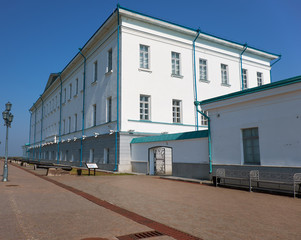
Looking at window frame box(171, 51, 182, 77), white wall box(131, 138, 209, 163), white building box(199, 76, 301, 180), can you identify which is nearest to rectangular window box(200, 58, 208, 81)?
window frame box(171, 51, 182, 77)

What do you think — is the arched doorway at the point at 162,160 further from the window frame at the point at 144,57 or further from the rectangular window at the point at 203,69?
the rectangular window at the point at 203,69

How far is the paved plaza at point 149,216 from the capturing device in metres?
5.16

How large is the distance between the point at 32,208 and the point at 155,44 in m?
18.7

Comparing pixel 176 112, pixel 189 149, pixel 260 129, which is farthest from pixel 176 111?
pixel 260 129

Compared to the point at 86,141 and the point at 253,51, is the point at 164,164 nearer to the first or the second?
the point at 86,141

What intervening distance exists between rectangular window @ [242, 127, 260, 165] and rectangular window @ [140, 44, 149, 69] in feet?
40.2

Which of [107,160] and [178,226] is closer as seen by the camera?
[178,226]

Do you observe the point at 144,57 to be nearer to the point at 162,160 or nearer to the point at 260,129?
the point at 162,160

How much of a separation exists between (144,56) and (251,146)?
13.5 meters

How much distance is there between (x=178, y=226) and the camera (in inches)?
224

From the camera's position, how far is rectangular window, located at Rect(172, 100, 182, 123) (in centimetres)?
2390

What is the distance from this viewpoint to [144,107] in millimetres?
22297

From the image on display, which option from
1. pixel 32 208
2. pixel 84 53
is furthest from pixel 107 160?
pixel 32 208

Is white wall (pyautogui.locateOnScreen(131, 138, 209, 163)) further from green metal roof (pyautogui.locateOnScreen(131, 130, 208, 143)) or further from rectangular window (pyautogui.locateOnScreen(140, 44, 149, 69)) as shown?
rectangular window (pyautogui.locateOnScreen(140, 44, 149, 69))
